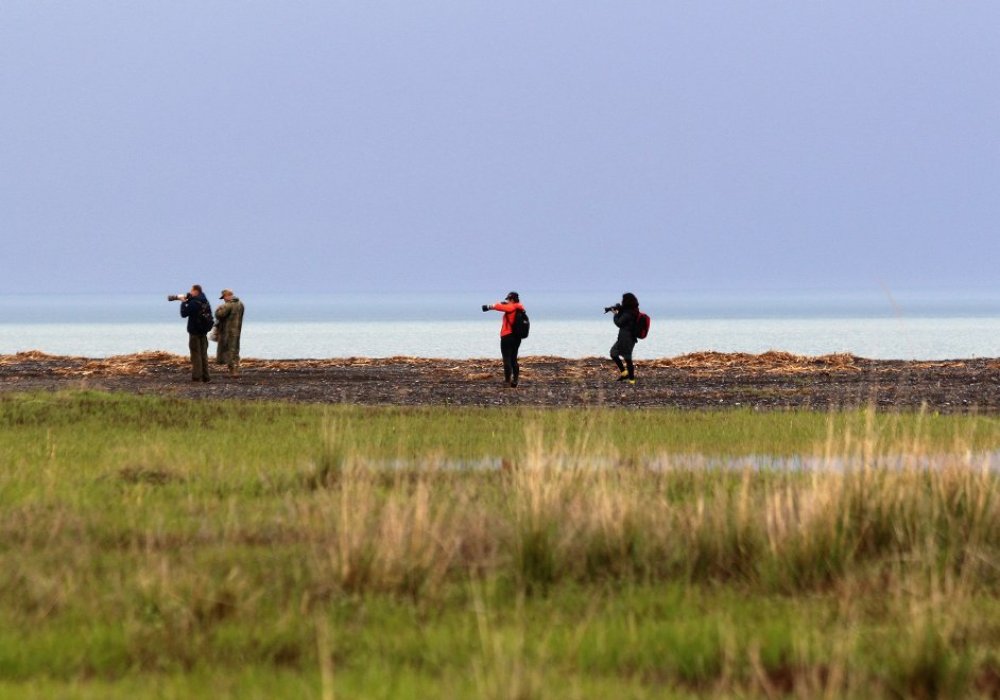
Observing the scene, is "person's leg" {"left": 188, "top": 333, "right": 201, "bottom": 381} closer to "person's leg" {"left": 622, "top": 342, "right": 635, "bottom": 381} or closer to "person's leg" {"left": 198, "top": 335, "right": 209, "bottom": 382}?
"person's leg" {"left": 198, "top": 335, "right": 209, "bottom": 382}

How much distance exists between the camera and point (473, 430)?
19.8 metres

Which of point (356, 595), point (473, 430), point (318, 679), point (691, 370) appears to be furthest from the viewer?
point (691, 370)

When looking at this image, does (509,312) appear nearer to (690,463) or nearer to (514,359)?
(514,359)

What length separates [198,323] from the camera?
31.1 meters

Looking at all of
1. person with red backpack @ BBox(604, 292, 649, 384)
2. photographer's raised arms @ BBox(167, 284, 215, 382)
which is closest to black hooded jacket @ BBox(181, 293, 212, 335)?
photographer's raised arms @ BBox(167, 284, 215, 382)

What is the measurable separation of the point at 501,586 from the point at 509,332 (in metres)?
20.4

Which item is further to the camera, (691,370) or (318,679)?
(691,370)

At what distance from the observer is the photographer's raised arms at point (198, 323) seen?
30594 millimetres

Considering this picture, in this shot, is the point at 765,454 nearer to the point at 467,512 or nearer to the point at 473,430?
the point at 473,430

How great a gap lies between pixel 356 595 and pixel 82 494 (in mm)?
→ 4967

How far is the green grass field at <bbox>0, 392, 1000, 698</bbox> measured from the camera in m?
6.29

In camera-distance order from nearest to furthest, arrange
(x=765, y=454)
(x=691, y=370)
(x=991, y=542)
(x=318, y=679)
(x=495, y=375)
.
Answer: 1. (x=318, y=679)
2. (x=991, y=542)
3. (x=765, y=454)
4. (x=495, y=375)
5. (x=691, y=370)

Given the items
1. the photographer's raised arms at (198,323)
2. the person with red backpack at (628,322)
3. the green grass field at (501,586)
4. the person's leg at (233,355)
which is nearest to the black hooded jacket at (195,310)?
the photographer's raised arms at (198,323)

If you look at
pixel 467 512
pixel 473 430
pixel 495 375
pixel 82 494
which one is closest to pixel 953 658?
pixel 467 512
